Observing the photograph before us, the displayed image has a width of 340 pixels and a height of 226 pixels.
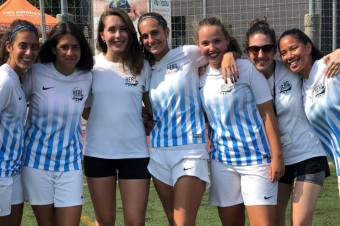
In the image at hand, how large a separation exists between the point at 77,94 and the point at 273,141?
1509 mm

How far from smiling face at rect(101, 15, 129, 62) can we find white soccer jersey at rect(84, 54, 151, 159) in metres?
0.18

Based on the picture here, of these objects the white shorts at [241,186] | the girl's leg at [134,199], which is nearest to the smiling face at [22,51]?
the girl's leg at [134,199]

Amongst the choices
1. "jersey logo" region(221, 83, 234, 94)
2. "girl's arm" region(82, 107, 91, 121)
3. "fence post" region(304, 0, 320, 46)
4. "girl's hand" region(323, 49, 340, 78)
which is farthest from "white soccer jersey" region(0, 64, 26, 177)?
"fence post" region(304, 0, 320, 46)

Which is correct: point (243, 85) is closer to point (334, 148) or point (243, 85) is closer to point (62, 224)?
point (334, 148)

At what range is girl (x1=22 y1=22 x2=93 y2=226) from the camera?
3674mm

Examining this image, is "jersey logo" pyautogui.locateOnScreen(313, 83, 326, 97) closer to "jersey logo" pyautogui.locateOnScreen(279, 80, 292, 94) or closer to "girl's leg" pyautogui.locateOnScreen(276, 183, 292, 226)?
"jersey logo" pyautogui.locateOnScreen(279, 80, 292, 94)

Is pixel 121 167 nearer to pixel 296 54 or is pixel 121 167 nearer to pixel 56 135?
pixel 56 135

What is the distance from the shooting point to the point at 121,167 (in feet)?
12.9

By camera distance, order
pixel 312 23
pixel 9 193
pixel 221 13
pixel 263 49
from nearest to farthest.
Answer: pixel 9 193 < pixel 263 49 < pixel 312 23 < pixel 221 13

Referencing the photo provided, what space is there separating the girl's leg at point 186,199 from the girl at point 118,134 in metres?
0.31

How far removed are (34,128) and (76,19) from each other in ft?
17.1

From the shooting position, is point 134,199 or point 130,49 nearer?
point 134,199

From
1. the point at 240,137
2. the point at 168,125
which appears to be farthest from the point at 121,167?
the point at 240,137

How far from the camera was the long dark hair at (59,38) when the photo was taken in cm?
380
